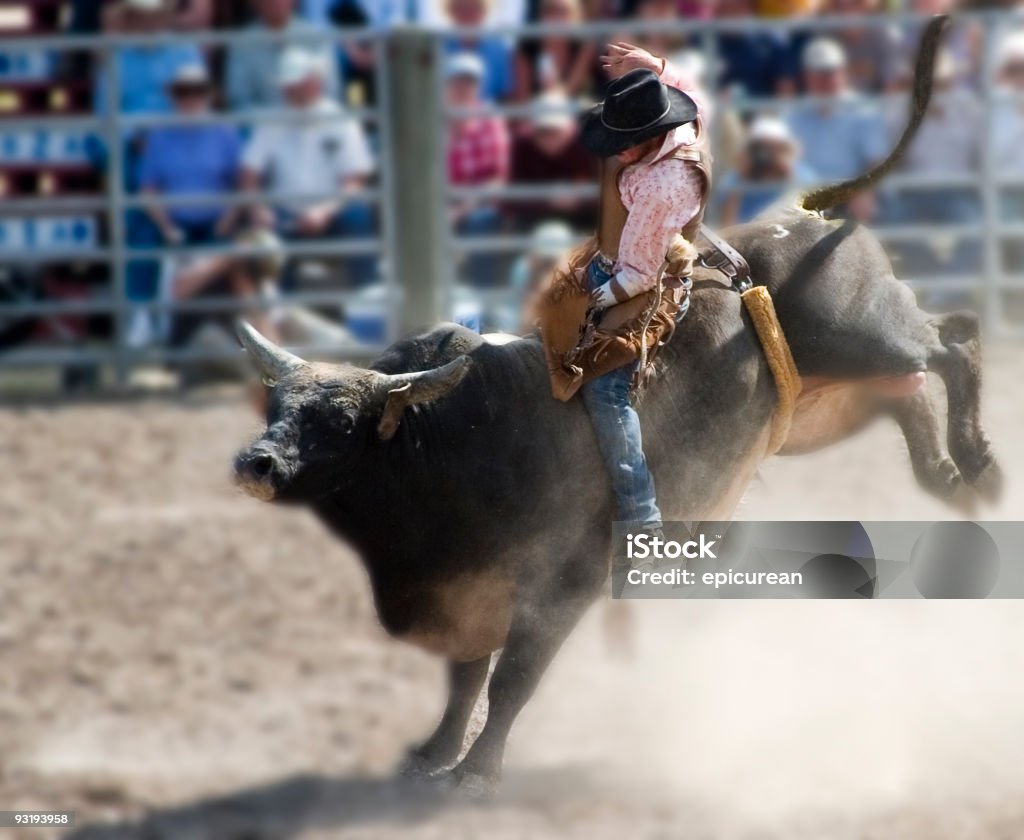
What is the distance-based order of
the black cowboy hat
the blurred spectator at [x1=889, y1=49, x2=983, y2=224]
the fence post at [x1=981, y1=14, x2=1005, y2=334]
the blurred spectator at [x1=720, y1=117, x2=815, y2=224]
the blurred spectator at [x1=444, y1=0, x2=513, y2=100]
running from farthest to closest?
the blurred spectator at [x1=889, y1=49, x2=983, y2=224] < the fence post at [x1=981, y1=14, x2=1005, y2=334] < the blurred spectator at [x1=444, y1=0, x2=513, y2=100] < the blurred spectator at [x1=720, y1=117, x2=815, y2=224] < the black cowboy hat

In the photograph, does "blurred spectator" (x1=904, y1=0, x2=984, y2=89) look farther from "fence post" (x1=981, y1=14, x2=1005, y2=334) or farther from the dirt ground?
the dirt ground

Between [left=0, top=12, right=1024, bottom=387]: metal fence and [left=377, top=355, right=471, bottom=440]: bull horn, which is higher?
[left=377, top=355, right=471, bottom=440]: bull horn

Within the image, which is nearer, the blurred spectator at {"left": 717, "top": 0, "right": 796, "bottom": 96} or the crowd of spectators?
the crowd of spectators

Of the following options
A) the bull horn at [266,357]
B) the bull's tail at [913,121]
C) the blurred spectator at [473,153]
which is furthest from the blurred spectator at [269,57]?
the bull horn at [266,357]

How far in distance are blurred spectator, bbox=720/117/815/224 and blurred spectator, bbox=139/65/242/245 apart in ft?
13.2

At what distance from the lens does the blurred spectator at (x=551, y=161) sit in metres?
14.6

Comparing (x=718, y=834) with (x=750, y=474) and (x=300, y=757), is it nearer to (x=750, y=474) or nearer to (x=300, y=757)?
(x=300, y=757)

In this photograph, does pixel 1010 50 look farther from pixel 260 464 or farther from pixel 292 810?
pixel 260 464

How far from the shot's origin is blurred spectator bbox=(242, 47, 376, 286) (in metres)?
15.2

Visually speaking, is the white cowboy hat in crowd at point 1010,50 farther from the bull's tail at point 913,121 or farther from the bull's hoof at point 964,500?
the bull's tail at point 913,121

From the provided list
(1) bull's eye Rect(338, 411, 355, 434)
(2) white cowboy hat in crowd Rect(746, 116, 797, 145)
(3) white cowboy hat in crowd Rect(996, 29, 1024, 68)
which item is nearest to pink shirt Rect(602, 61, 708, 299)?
(1) bull's eye Rect(338, 411, 355, 434)

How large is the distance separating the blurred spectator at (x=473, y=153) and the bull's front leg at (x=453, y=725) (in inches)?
350

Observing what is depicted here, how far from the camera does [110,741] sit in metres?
17.5

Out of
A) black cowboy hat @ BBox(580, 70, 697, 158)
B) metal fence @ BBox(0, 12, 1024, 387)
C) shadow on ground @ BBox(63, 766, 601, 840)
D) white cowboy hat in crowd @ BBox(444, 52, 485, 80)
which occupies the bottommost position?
shadow on ground @ BBox(63, 766, 601, 840)
